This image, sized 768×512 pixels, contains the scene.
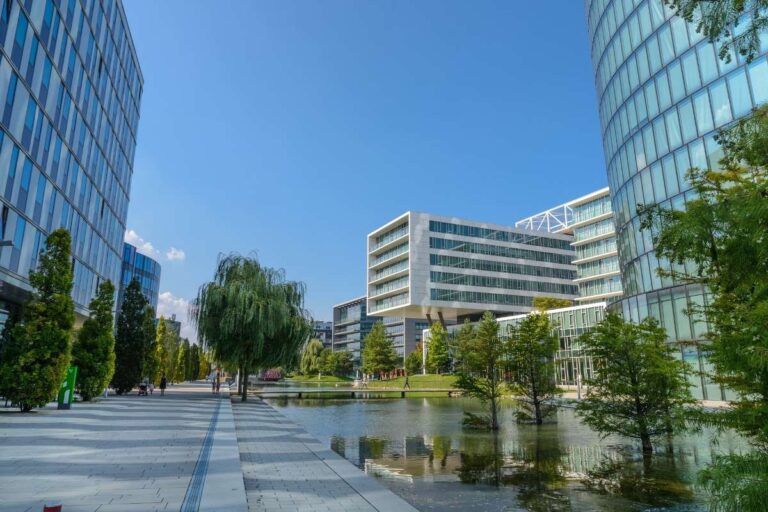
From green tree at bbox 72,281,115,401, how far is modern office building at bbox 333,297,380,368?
108983mm

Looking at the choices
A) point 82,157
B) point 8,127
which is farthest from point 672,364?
point 82,157

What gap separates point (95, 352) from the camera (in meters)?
25.2

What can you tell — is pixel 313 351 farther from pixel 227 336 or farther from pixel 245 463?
pixel 245 463

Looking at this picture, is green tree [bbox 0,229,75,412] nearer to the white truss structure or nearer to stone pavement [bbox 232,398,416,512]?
stone pavement [bbox 232,398,416,512]

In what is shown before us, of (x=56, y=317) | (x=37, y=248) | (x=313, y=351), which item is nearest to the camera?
(x=56, y=317)

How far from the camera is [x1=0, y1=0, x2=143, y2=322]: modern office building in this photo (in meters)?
21.2

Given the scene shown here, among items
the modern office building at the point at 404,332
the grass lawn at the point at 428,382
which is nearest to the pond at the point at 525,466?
the grass lawn at the point at 428,382

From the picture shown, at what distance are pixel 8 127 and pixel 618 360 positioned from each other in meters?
24.8

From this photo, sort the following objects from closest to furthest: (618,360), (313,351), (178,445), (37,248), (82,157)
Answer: (178,445)
(618,360)
(37,248)
(82,157)
(313,351)

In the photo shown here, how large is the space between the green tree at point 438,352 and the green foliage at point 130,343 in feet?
139

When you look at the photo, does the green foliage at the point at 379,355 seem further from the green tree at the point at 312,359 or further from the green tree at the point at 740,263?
the green tree at the point at 740,263

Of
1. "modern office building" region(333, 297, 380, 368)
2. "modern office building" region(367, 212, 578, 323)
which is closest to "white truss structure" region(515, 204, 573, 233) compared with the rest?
"modern office building" region(367, 212, 578, 323)

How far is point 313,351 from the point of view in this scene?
10675 centimetres

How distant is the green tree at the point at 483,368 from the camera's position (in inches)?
730
